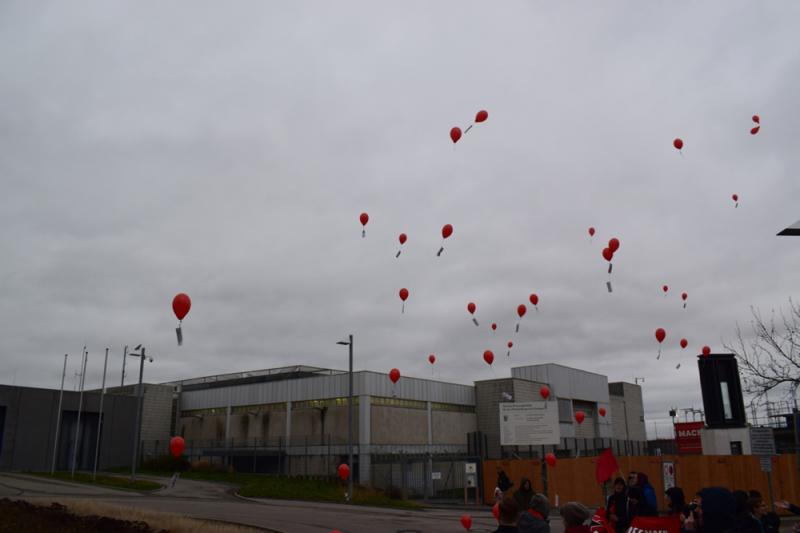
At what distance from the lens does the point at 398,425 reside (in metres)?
46.9

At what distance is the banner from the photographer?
341 inches

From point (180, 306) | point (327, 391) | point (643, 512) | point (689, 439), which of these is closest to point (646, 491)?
point (643, 512)

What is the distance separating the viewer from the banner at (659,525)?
866 centimetres

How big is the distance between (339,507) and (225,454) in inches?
978

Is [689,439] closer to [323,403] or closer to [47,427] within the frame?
[323,403]

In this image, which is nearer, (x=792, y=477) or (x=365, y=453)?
(x=792, y=477)

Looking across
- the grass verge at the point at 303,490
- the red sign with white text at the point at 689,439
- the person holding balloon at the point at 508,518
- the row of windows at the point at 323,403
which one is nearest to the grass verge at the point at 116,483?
the grass verge at the point at 303,490

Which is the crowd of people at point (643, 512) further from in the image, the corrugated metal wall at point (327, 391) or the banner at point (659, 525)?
the corrugated metal wall at point (327, 391)

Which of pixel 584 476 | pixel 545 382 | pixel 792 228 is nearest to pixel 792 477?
pixel 584 476

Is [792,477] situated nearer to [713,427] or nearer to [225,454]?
[713,427]

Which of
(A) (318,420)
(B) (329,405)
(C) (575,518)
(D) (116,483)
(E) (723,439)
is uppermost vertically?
(B) (329,405)

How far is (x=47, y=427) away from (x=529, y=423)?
128 ft

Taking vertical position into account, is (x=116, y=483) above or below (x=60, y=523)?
below

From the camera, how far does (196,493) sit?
34.8m
